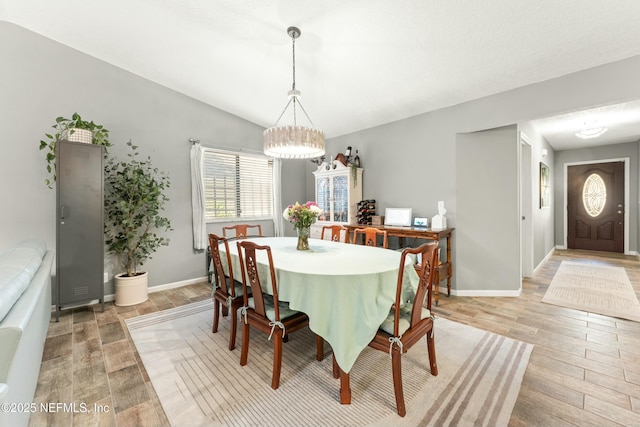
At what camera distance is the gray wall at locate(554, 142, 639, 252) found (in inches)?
216

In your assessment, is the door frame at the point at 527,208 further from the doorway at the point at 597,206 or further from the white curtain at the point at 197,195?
the white curtain at the point at 197,195

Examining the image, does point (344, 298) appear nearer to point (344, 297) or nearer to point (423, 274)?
point (344, 297)

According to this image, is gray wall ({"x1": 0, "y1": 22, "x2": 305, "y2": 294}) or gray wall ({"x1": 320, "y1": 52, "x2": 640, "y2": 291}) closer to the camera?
gray wall ({"x1": 320, "y1": 52, "x2": 640, "y2": 291})

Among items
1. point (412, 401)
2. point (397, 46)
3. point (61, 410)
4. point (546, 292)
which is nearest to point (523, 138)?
point (546, 292)

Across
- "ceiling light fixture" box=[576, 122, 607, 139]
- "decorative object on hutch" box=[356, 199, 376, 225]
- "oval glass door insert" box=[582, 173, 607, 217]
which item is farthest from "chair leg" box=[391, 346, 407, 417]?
"oval glass door insert" box=[582, 173, 607, 217]

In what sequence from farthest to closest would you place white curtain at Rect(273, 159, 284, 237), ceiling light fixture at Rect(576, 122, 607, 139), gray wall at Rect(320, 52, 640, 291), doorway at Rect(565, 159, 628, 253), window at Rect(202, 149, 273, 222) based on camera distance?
1. doorway at Rect(565, 159, 628, 253)
2. white curtain at Rect(273, 159, 284, 237)
3. window at Rect(202, 149, 273, 222)
4. ceiling light fixture at Rect(576, 122, 607, 139)
5. gray wall at Rect(320, 52, 640, 291)

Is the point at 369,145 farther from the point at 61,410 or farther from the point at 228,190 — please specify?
the point at 61,410

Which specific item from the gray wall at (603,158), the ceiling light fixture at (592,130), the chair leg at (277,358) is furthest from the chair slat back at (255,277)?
the gray wall at (603,158)

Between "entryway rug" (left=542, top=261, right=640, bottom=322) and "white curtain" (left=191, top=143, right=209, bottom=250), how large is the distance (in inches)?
185

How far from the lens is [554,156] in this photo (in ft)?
21.1

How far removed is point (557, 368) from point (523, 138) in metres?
3.17

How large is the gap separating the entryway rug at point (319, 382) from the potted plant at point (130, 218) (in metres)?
0.95

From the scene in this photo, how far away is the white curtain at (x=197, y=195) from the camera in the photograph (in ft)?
13.3

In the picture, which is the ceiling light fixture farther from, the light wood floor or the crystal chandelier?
the crystal chandelier
